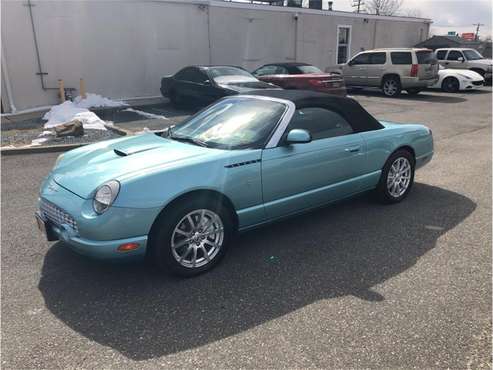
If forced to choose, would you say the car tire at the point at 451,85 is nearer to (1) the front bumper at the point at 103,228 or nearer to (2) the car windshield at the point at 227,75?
(2) the car windshield at the point at 227,75

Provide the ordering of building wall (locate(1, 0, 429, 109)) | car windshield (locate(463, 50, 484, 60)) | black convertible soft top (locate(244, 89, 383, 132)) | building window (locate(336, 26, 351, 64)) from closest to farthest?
black convertible soft top (locate(244, 89, 383, 132)) → building wall (locate(1, 0, 429, 109)) → car windshield (locate(463, 50, 484, 60)) → building window (locate(336, 26, 351, 64))

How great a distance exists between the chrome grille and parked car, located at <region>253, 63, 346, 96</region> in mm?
10782

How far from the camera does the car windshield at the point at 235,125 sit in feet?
12.0

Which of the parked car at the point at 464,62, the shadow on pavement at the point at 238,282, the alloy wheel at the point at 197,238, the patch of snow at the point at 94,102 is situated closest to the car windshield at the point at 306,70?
the patch of snow at the point at 94,102

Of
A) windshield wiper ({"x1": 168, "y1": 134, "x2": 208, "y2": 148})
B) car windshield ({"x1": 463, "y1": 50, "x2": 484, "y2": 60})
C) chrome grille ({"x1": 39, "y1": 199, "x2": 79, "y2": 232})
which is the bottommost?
chrome grille ({"x1": 39, "y1": 199, "x2": 79, "y2": 232})

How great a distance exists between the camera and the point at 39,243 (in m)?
3.89

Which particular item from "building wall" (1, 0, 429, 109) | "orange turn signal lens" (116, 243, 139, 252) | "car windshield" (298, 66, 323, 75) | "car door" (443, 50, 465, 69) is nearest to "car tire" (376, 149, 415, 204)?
"orange turn signal lens" (116, 243, 139, 252)

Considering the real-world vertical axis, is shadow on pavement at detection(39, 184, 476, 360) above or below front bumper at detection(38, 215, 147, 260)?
below

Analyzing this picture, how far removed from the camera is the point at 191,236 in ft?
10.6

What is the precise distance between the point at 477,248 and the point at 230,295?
2.37m

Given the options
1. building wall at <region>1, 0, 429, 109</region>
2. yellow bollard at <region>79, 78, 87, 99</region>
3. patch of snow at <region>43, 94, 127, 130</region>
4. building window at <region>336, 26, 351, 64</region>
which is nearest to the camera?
patch of snow at <region>43, 94, 127, 130</region>

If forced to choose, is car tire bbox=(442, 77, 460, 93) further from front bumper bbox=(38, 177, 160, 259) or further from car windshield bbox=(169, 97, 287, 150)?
front bumper bbox=(38, 177, 160, 259)

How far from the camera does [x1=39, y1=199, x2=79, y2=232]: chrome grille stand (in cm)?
304

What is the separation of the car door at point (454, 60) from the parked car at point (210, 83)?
1320cm
